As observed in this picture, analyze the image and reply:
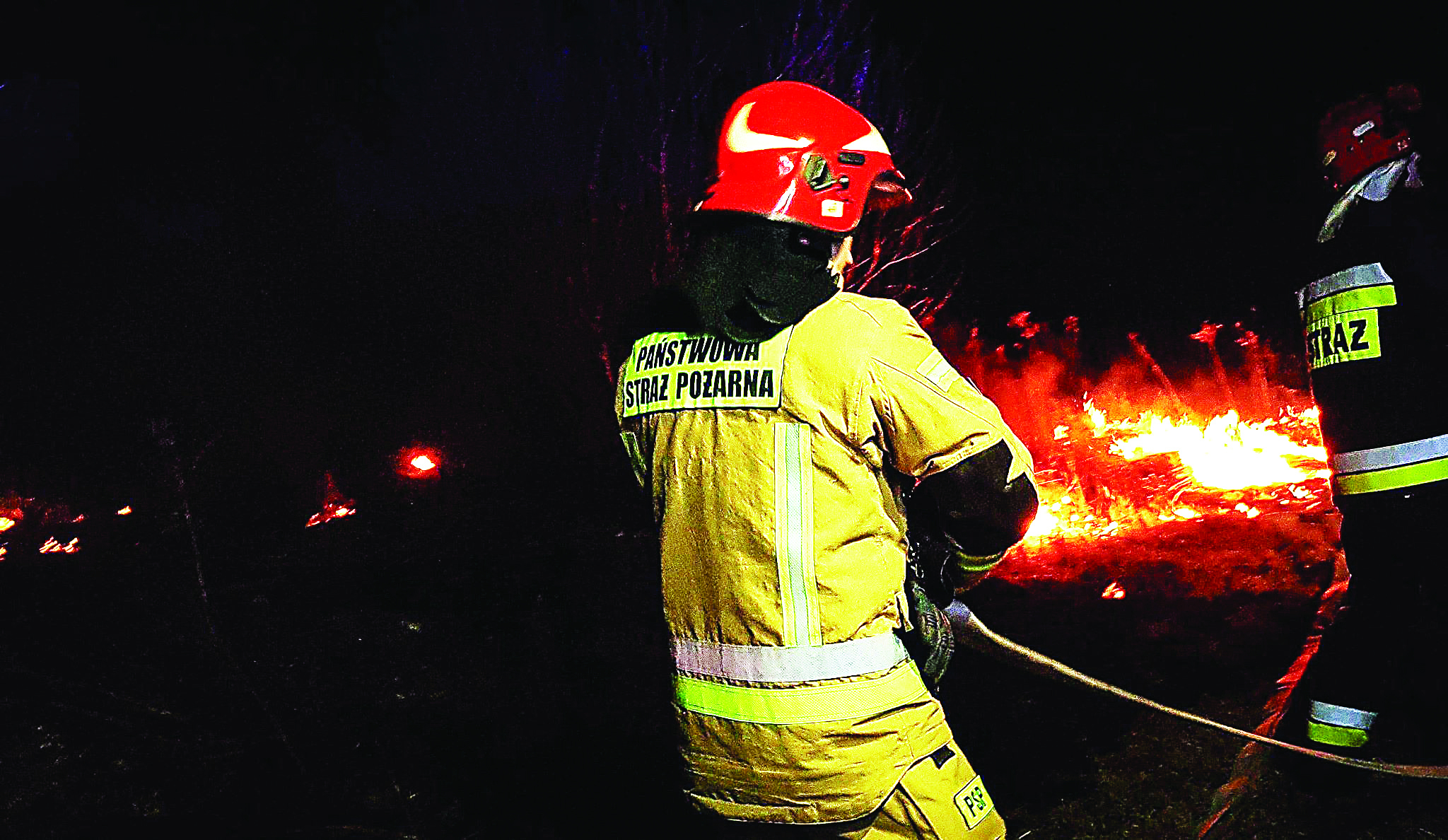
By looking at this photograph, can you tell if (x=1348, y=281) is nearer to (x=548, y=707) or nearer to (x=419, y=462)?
(x=548, y=707)

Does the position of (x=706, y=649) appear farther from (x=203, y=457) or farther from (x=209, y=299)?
(x=209, y=299)

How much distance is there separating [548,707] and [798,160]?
14.5ft

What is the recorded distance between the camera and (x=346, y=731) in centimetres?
540

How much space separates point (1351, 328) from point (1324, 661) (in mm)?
1268

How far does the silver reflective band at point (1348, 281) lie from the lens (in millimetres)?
3125

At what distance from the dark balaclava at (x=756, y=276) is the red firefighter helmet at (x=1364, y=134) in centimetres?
259

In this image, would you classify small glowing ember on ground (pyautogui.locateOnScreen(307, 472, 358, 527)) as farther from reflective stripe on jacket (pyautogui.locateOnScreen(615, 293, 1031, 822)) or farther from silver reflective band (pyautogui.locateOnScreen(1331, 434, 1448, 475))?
silver reflective band (pyautogui.locateOnScreen(1331, 434, 1448, 475))

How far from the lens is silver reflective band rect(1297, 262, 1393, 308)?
312cm

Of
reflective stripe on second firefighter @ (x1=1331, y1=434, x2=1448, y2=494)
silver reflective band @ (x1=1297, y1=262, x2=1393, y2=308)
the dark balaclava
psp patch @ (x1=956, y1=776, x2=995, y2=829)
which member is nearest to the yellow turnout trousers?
psp patch @ (x1=956, y1=776, x2=995, y2=829)

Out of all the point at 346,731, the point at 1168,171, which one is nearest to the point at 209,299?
the point at 346,731

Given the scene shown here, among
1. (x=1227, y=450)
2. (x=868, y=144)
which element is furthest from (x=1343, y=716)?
(x=1227, y=450)

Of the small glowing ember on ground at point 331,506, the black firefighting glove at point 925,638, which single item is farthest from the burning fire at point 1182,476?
the small glowing ember on ground at point 331,506

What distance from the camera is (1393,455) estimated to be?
3082mm

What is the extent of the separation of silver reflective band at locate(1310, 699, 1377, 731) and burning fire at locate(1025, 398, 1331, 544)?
433cm
